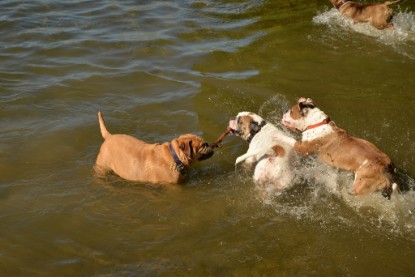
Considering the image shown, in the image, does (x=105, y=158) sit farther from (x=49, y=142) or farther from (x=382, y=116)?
(x=382, y=116)

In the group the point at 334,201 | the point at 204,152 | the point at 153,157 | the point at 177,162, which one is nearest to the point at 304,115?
the point at 334,201

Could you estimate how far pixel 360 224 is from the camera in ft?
19.1

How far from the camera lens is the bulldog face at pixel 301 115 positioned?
6820 millimetres

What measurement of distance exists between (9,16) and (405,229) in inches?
467

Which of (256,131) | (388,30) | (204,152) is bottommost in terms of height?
(204,152)

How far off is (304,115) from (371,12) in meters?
6.49

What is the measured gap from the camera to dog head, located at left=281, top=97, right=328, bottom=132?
6785 millimetres

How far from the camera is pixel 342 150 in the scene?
6324mm

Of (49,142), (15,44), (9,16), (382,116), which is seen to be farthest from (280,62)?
(9,16)

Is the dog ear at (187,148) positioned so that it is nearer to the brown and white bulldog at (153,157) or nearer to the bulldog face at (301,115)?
the brown and white bulldog at (153,157)

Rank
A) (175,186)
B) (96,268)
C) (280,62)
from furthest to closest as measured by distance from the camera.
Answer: (280,62)
(175,186)
(96,268)

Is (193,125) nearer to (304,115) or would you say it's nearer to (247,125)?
(247,125)

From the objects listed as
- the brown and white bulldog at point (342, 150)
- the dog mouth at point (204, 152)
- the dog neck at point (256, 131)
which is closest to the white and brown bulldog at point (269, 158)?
the dog neck at point (256, 131)

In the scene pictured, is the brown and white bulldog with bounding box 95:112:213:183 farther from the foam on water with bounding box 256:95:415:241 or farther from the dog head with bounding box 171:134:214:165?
the foam on water with bounding box 256:95:415:241
